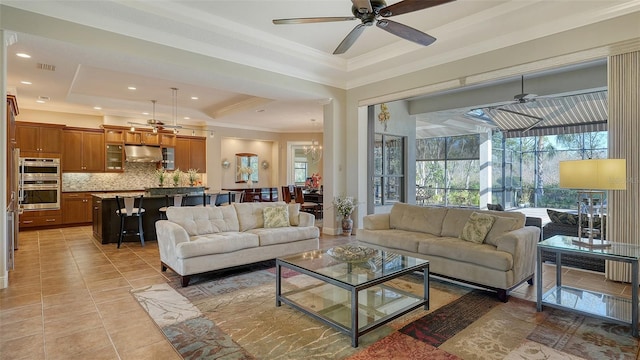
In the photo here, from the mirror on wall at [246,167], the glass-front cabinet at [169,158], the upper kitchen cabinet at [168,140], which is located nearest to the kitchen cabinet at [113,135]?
the upper kitchen cabinet at [168,140]

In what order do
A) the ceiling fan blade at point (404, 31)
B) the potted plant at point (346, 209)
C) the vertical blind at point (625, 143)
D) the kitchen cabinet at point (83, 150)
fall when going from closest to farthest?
the ceiling fan blade at point (404, 31)
the vertical blind at point (625, 143)
the potted plant at point (346, 209)
the kitchen cabinet at point (83, 150)

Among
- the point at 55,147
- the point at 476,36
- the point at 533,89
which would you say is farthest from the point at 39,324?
the point at 533,89

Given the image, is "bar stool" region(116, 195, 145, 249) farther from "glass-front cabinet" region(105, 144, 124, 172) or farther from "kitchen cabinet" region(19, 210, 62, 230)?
"glass-front cabinet" region(105, 144, 124, 172)

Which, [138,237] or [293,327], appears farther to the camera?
[138,237]

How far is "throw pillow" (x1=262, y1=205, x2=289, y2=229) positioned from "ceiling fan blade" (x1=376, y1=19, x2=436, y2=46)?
3062 millimetres

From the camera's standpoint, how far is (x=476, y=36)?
4.76 meters

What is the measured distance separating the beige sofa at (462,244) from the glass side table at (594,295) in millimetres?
294

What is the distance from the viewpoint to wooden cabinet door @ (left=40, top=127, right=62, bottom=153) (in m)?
7.91

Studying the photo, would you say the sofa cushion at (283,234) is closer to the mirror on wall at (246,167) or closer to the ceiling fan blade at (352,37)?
the ceiling fan blade at (352,37)

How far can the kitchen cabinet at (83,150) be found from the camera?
27.8ft

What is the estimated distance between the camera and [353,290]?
8.24 feet

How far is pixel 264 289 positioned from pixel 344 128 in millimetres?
4366

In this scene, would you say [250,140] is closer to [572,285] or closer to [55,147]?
[55,147]

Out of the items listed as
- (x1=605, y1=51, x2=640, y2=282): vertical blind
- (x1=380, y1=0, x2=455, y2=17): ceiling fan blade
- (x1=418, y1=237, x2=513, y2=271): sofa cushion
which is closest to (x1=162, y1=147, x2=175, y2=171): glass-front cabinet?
(x1=418, y1=237, x2=513, y2=271): sofa cushion
